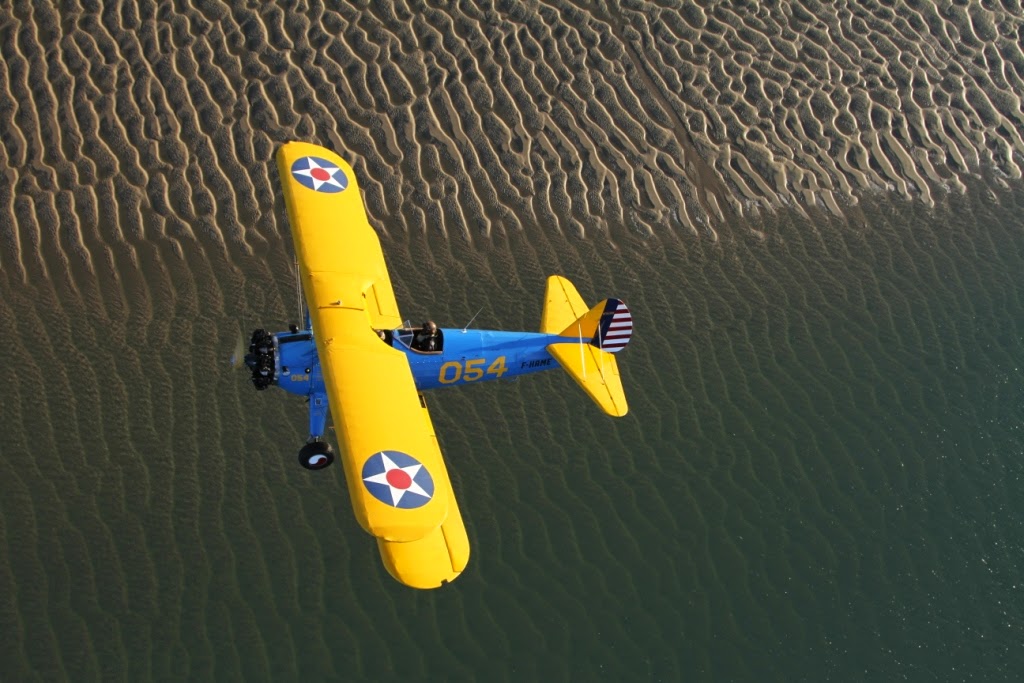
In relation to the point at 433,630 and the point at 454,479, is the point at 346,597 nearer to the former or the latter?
the point at 433,630

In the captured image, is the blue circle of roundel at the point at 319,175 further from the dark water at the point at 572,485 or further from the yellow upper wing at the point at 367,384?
the dark water at the point at 572,485

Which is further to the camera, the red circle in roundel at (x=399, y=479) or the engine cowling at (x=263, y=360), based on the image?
the engine cowling at (x=263, y=360)

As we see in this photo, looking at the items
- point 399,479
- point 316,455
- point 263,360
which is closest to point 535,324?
point 316,455

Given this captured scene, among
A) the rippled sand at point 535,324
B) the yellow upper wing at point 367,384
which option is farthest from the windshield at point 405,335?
the rippled sand at point 535,324

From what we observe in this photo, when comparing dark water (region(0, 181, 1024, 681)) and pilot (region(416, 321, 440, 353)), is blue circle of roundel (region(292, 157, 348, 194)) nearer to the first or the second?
dark water (region(0, 181, 1024, 681))

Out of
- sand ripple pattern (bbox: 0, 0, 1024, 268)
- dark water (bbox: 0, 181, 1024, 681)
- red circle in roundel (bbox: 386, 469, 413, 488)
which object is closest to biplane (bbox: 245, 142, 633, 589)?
red circle in roundel (bbox: 386, 469, 413, 488)

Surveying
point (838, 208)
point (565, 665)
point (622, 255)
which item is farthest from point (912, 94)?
point (565, 665)
